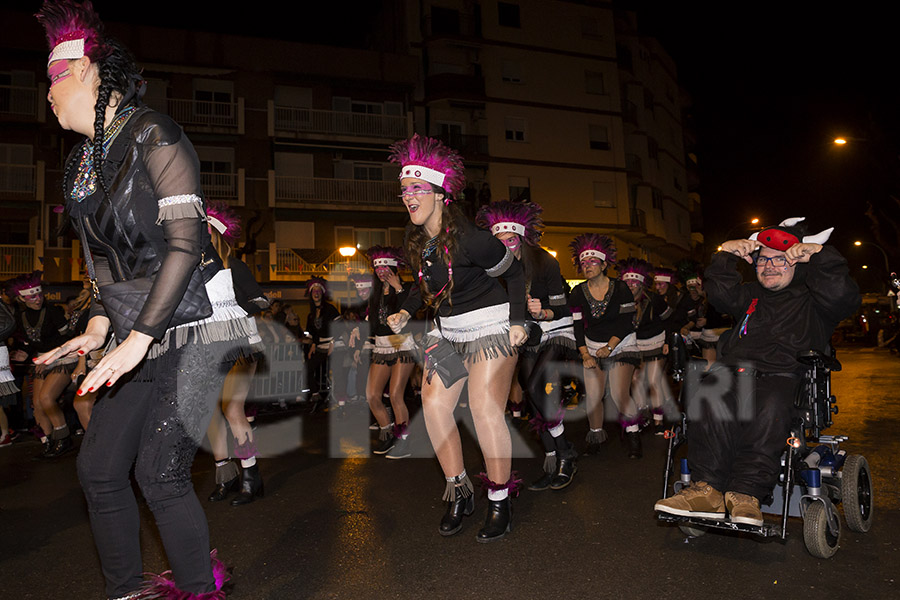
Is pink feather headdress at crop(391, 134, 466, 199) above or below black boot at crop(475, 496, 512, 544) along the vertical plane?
above

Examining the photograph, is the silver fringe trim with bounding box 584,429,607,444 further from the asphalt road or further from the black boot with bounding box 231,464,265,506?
the black boot with bounding box 231,464,265,506

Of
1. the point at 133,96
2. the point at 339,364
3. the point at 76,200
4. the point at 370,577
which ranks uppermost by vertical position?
the point at 133,96

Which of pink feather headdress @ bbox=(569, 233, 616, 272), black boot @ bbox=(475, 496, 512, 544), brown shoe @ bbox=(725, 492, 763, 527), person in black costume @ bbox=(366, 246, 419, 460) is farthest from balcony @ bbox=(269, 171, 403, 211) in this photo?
brown shoe @ bbox=(725, 492, 763, 527)

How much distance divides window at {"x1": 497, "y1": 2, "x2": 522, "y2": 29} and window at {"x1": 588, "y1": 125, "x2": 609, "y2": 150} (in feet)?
21.7

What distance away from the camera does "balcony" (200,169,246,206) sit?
27.9 metres

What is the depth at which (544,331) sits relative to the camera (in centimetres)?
607

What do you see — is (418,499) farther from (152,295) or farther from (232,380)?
(152,295)

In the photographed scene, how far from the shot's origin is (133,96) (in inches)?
108

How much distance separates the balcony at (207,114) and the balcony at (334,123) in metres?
1.42

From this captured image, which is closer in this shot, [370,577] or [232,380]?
[370,577]

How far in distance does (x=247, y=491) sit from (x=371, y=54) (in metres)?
28.7

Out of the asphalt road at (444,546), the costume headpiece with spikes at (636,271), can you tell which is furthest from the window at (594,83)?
the asphalt road at (444,546)

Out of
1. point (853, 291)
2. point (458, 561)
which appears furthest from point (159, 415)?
point (853, 291)

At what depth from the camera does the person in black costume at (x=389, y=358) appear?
7.41 meters
